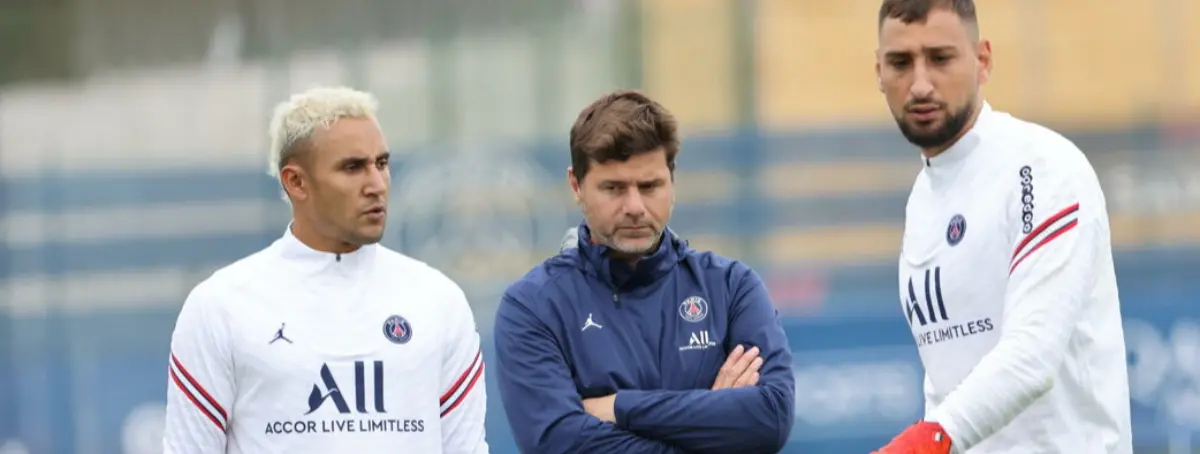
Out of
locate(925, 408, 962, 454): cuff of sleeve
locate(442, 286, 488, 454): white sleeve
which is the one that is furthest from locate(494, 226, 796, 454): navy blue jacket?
locate(925, 408, 962, 454): cuff of sleeve

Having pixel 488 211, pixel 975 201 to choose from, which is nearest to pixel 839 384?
pixel 488 211

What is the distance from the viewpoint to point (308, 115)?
394 centimetres

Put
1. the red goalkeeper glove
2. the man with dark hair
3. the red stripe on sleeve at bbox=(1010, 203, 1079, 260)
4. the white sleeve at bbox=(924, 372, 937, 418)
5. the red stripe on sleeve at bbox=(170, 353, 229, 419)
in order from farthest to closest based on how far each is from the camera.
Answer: the white sleeve at bbox=(924, 372, 937, 418) → the red stripe on sleeve at bbox=(170, 353, 229, 419) → the red stripe on sleeve at bbox=(1010, 203, 1079, 260) → the man with dark hair → the red goalkeeper glove

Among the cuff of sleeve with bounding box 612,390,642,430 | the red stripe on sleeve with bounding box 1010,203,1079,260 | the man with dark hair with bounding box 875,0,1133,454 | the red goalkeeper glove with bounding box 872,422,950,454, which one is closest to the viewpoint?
the red goalkeeper glove with bounding box 872,422,950,454

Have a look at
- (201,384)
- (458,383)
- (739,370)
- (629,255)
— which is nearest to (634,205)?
(629,255)

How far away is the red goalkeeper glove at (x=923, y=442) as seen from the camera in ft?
10.8

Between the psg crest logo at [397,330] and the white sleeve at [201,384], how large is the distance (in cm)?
31

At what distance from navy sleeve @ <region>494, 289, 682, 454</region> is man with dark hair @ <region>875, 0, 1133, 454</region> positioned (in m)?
0.59

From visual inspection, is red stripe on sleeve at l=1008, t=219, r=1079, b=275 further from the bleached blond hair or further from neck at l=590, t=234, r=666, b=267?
the bleached blond hair

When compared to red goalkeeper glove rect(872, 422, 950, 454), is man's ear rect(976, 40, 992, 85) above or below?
above

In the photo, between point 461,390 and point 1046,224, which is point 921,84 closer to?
point 1046,224

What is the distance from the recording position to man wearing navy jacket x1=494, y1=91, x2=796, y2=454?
3658 mm

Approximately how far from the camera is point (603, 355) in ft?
12.2

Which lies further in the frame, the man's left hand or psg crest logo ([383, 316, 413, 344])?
psg crest logo ([383, 316, 413, 344])
